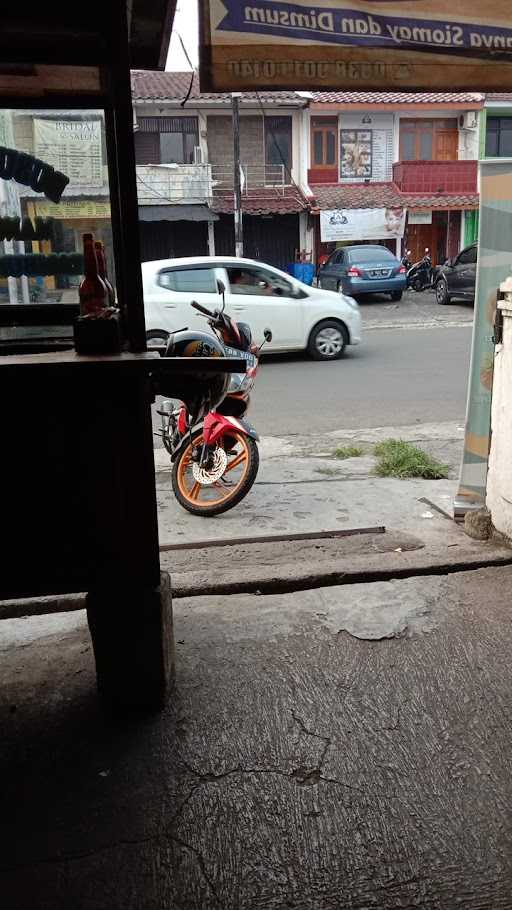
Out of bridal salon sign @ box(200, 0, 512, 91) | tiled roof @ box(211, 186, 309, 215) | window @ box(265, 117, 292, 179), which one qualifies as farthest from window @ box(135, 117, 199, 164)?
bridal salon sign @ box(200, 0, 512, 91)

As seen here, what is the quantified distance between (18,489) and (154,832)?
104cm

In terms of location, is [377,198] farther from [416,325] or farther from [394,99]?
[416,325]

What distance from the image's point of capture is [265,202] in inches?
953

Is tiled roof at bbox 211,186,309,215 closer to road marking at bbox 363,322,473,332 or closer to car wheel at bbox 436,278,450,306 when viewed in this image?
car wheel at bbox 436,278,450,306

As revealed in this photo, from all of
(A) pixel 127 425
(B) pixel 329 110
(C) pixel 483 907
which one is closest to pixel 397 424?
(A) pixel 127 425

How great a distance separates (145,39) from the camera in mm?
3168

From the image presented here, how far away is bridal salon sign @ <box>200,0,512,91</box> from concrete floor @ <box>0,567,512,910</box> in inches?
84.4

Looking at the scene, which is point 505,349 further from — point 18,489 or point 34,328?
point 18,489

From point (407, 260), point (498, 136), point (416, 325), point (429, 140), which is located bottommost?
point (416, 325)

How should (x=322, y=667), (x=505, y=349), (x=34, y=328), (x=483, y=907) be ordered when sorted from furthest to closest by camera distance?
1. (x=505, y=349)
2. (x=34, y=328)
3. (x=322, y=667)
4. (x=483, y=907)

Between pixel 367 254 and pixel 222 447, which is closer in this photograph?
pixel 222 447

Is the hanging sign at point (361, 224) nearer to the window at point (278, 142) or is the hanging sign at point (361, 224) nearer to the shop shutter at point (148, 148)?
the window at point (278, 142)

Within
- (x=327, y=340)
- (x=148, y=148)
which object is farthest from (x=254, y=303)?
(x=148, y=148)

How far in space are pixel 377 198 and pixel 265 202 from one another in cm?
361
